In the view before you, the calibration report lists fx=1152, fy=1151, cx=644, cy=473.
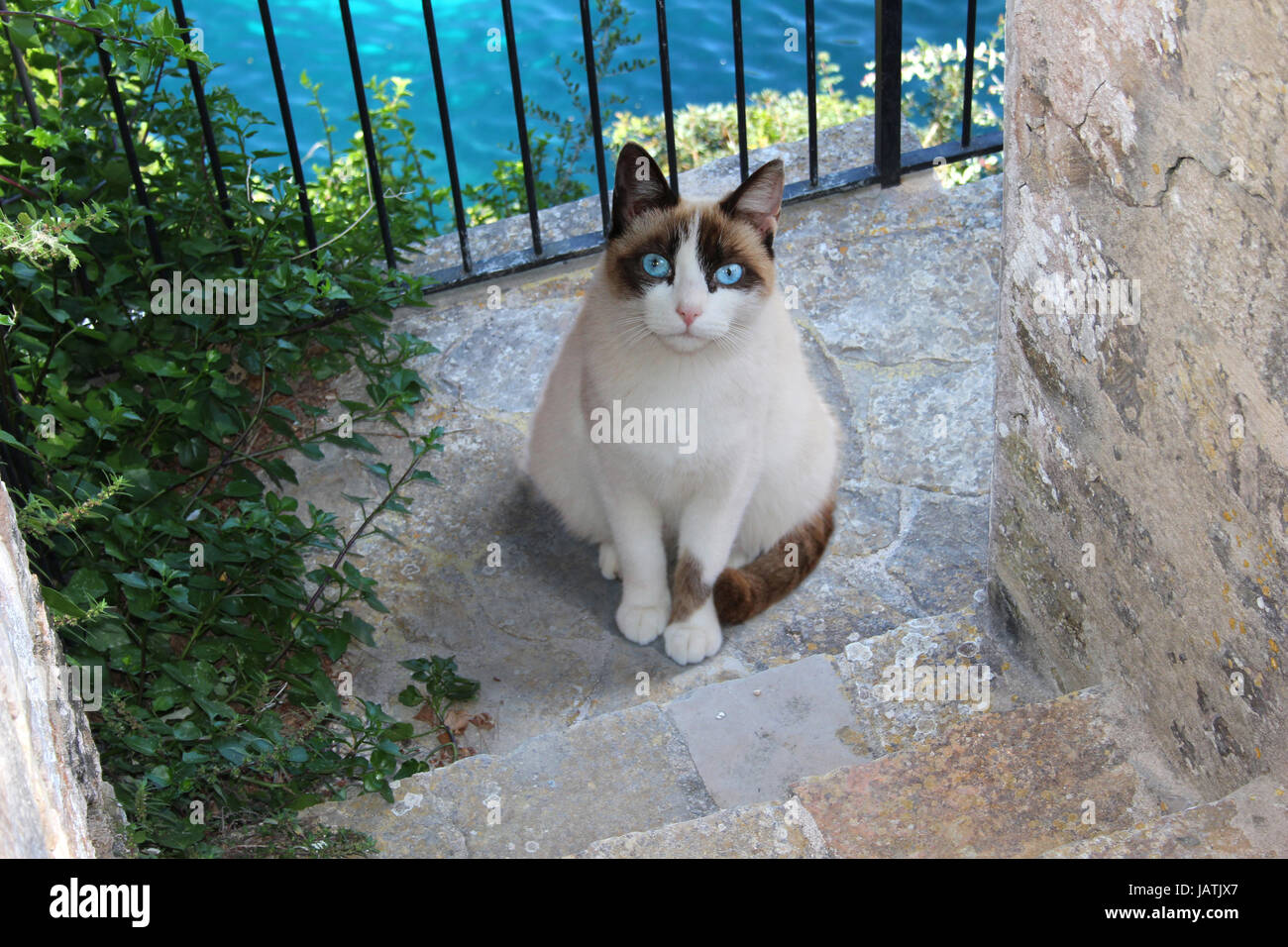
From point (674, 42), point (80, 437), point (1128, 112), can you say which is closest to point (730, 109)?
point (674, 42)

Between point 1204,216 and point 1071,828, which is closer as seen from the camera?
point 1204,216

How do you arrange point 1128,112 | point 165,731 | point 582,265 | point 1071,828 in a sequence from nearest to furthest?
point 1128,112, point 1071,828, point 165,731, point 582,265

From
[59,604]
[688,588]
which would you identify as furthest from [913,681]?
[59,604]

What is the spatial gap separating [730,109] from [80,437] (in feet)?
15.8

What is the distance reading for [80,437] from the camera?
2750 millimetres

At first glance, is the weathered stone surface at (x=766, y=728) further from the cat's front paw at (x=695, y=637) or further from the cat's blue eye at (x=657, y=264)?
the cat's blue eye at (x=657, y=264)

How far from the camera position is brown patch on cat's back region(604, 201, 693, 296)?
2.65 meters

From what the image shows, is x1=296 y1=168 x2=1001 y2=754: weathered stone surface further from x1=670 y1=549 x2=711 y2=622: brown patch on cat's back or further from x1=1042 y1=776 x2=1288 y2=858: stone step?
x1=1042 y1=776 x2=1288 y2=858: stone step

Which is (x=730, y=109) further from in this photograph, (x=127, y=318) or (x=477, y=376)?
(x=127, y=318)

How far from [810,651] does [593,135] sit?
1.89 m

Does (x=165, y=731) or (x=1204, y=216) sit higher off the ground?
(x=1204, y=216)

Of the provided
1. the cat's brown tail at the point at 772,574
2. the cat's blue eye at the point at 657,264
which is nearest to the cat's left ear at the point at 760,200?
the cat's blue eye at the point at 657,264

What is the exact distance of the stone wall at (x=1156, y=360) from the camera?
4.65 feet

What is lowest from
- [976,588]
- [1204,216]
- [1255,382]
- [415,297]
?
[976,588]
